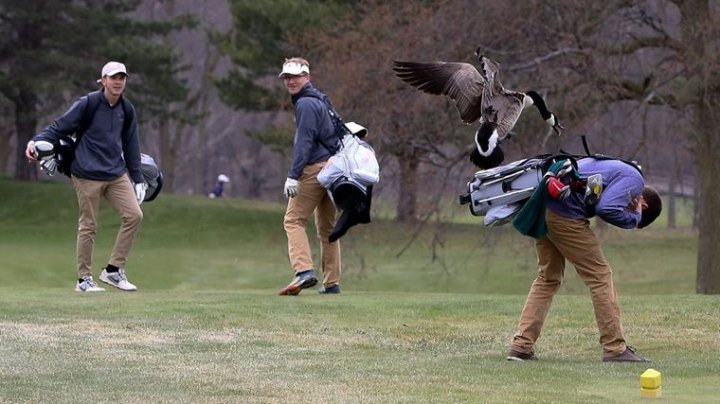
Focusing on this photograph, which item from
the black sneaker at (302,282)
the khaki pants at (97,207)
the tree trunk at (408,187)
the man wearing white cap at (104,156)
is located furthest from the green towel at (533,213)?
the tree trunk at (408,187)

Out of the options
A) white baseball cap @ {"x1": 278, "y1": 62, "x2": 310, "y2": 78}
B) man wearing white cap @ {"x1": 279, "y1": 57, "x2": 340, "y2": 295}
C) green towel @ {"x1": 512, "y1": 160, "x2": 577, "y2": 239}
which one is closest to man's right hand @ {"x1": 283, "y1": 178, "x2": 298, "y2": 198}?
man wearing white cap @ {"x1": 279, "y1": 57, "x2": 340, "y2": 295}

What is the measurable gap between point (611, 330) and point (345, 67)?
1482 centimetres

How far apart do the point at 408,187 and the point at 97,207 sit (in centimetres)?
1107

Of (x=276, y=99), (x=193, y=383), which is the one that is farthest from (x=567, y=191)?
(x=276, y=99)

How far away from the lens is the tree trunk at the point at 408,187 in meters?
23.4

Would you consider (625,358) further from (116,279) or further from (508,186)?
(116,279)

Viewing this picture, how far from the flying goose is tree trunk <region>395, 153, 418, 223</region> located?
42.8 feet

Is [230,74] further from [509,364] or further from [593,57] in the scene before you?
[509,364]

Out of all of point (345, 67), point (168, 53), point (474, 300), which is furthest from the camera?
point (168, 53)

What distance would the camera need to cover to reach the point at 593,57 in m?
20.4

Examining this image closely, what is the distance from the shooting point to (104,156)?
1273 cm

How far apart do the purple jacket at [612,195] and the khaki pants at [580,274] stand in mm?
74

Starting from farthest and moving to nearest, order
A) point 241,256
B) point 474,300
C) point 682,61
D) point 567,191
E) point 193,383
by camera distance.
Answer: point 241,256, point 682,61, point 474,300, point 567,191, point 193,383

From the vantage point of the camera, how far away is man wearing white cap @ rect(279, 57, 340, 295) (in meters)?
12.2
